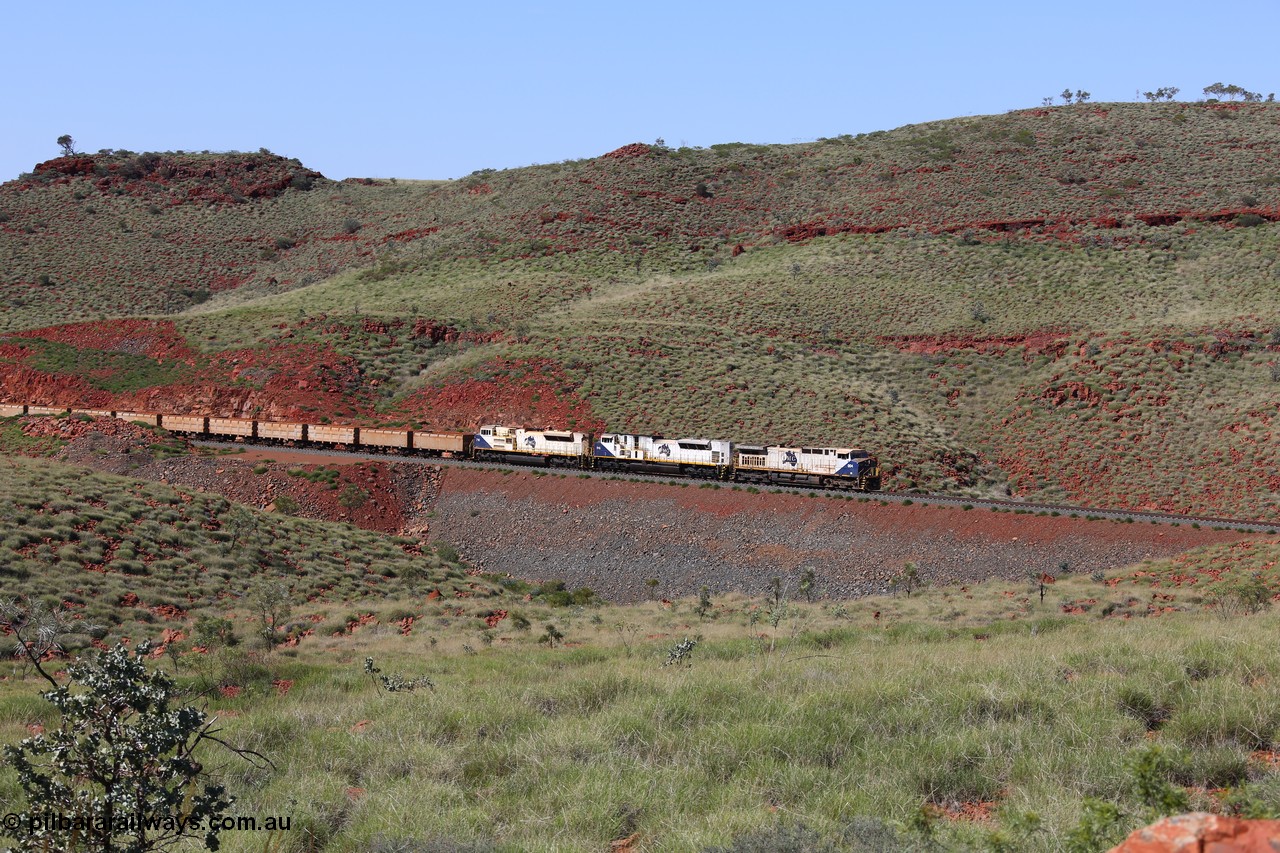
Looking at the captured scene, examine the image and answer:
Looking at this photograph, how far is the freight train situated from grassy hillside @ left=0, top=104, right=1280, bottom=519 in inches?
196

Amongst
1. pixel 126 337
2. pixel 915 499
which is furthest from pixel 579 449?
pixel 126 337

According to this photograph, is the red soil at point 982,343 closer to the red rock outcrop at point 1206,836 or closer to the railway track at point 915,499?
the railway track at point 915,499

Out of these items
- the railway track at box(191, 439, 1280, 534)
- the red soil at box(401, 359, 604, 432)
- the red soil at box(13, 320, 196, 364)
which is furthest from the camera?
the red soil at box(13, 320, 196, 364)

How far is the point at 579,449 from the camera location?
2008 inches

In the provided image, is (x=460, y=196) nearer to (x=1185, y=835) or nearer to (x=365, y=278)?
(x=365, y=278)

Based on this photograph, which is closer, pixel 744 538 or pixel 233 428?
pixel 744 538

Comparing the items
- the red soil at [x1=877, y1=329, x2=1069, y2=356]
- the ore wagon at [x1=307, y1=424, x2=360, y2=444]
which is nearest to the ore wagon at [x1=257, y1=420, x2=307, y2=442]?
the ore wagon at [x1=307, y1=424, x2=360, y2=444]

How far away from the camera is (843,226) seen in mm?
91500

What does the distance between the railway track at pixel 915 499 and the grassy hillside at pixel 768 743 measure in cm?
2497

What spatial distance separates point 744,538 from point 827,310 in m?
36.7

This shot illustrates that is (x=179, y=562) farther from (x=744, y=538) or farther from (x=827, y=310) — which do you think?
(x=827, y=310)

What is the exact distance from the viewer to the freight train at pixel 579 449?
46750 millimetres

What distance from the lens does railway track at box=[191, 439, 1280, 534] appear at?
38.8 metres

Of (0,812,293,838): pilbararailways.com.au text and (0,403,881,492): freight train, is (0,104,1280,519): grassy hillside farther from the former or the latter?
(0,812,293,838): pilbararailways.com.au text
